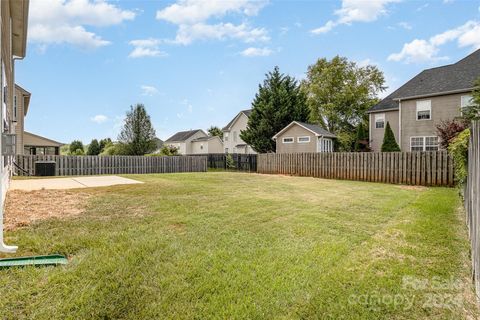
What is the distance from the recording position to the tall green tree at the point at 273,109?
26672 mm

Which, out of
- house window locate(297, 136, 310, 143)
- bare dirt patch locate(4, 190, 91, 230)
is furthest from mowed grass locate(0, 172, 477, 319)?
house window locate(297, 136, 310, 143)

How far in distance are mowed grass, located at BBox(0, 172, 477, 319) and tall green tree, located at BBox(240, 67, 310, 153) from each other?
72.6 feet

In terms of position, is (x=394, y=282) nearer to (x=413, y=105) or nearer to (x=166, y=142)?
(x=413, y=105)

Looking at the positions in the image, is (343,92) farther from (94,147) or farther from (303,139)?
(94,147)

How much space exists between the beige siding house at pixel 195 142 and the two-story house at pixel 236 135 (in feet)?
10.7

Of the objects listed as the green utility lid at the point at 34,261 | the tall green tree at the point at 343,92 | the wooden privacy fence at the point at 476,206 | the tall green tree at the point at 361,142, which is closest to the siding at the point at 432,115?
the tall green tree at the point at 361,142

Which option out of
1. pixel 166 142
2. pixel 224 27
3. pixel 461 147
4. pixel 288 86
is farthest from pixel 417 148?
pixel 166 142

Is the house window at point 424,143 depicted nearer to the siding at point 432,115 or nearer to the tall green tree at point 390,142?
the siding at point 432,115

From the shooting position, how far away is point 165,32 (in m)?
14.8

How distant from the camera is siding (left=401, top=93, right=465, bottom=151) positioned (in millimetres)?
17828

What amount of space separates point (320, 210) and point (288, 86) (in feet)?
78.8

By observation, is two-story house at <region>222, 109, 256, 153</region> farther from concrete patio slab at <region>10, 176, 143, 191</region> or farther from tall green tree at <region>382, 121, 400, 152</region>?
concrete patio slab at <region>10, 176, 143, 191</region>

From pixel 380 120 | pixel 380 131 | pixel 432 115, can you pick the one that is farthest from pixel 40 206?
pixel 380 120

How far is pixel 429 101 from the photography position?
61.9 ft
